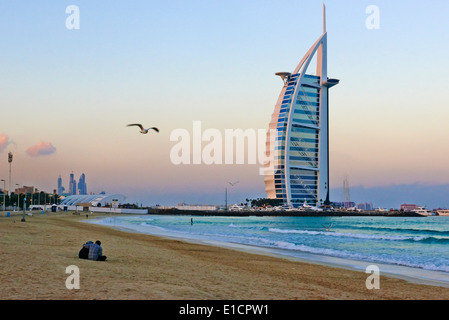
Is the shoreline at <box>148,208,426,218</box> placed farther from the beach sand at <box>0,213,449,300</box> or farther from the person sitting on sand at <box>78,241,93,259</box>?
the person sitting on sand at <box>78,241,93,259</box>

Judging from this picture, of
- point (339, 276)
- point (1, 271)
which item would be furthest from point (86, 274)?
point (339, 276)

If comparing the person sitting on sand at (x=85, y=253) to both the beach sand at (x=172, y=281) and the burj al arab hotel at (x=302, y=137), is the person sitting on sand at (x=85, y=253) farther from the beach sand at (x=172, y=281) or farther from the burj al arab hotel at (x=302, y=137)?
the burj al arab hotel at (x=302, y=137)

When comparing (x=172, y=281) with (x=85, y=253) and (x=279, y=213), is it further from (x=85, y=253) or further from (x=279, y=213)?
(x=279, y=213)

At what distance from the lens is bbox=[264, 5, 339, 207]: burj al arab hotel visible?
549 feet

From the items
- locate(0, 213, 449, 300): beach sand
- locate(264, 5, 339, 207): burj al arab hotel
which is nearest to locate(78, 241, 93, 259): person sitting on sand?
locate(0, 213, 449, 300): beach sand

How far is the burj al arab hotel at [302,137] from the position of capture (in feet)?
549

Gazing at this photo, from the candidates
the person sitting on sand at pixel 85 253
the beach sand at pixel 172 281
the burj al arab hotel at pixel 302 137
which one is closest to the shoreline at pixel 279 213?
the burj al arab hotel at pixel 302 137

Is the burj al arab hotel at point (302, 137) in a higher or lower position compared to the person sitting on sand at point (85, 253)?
higher

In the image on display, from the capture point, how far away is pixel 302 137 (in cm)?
17450

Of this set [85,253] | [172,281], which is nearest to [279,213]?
[85,253]

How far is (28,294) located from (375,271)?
16.7 meters

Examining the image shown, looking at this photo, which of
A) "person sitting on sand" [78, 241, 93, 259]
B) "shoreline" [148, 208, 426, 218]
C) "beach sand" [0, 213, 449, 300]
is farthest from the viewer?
"shoreline" [148, 208, 426, 218]

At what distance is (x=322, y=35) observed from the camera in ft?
605
